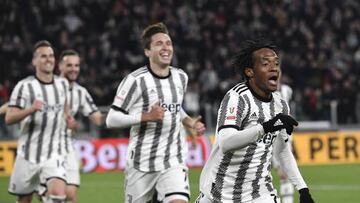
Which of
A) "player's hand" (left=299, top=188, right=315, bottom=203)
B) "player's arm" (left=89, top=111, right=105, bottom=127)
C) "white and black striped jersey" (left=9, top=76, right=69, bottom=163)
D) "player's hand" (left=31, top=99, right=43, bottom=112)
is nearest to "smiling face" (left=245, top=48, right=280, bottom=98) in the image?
"player's hand" (left=299, top=188, right=315, bottom=203)

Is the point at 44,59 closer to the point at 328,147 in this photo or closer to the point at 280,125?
the point at 280,125

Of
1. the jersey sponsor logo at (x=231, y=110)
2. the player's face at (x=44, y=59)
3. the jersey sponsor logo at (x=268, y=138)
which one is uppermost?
the player's face at (x=44, y=59)

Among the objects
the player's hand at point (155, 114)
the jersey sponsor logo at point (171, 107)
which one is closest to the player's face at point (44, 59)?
the jersey sponsor logo at point (171, 107)

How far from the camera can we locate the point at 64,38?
25.1 meters

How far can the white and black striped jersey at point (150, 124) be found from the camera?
894 cm

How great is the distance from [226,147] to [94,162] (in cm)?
1389

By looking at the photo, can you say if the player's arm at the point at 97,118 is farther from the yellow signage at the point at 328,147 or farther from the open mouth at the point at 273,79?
the yellow signage at the point at 328,147

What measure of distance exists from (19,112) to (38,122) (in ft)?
1.58

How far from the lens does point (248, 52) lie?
705 centimetres

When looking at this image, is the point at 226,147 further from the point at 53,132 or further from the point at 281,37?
the point at 281,37

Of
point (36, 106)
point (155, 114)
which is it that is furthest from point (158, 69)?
point (36, 106)

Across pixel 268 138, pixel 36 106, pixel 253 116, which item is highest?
pixel 36 106

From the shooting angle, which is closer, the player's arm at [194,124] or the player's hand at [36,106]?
the player's arm at [194,124]

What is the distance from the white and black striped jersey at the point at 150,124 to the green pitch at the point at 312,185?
5.69 metres
